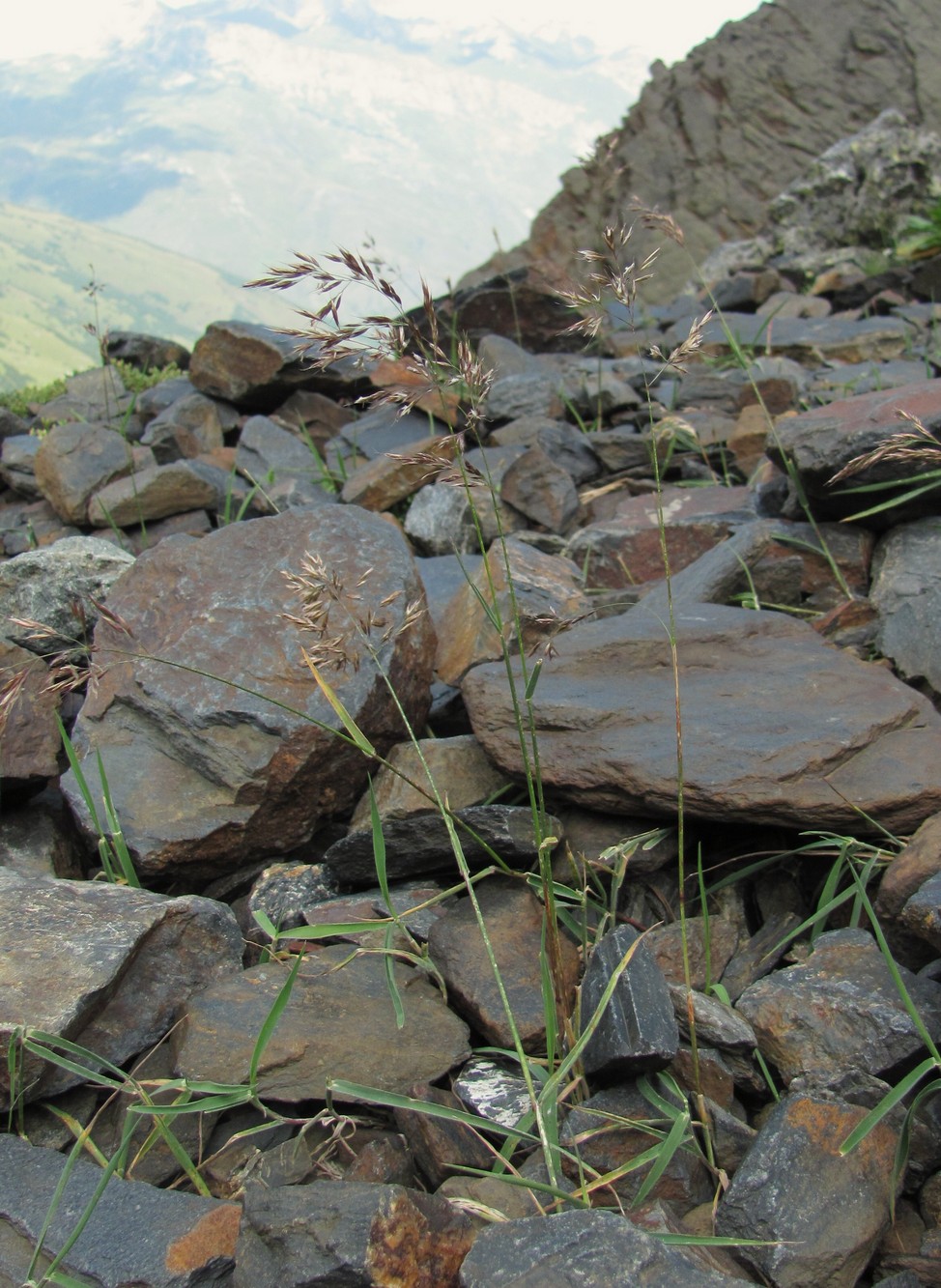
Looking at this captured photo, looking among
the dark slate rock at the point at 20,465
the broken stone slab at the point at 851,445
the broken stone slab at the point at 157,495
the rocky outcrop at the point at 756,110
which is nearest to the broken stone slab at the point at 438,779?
the broken stone slab at the point at 851,445

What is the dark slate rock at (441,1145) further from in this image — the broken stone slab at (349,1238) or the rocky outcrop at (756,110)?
the rocky outcrop at (756,110)

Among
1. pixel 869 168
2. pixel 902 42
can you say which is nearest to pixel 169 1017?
pixel 869 168

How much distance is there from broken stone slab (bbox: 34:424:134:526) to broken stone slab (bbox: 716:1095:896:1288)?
399 centimetres

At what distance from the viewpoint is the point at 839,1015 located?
185cm

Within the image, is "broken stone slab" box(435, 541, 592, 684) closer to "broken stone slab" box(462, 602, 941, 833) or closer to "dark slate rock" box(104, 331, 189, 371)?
"broken stone slab" box(462, 602, 941, 833)

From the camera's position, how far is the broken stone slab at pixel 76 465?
488cm

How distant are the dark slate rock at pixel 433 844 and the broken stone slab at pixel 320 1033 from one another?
0.31 metres

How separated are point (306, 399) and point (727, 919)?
4.32m

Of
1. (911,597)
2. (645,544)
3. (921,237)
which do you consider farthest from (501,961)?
(921,237)

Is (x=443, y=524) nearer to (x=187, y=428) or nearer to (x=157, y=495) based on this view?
(x=157, y=495)

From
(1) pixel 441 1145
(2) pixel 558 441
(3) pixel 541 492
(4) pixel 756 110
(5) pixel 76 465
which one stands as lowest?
(1) pixel 441 1145

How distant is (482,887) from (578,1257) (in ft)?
3.16

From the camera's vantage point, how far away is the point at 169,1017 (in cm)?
204

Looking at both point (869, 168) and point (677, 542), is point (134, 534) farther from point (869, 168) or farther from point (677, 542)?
point (869, 168)
